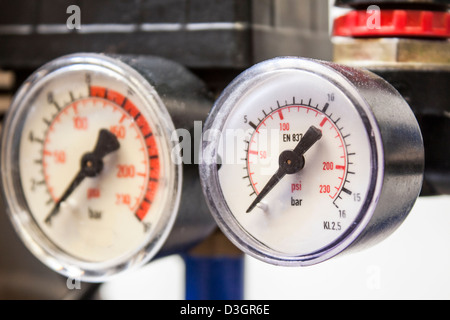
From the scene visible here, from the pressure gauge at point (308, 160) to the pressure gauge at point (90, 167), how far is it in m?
0.08

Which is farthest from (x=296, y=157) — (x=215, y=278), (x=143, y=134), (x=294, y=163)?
(x=215, y=278)

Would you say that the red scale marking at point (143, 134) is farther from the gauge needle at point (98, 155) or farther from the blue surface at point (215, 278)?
the blue surface at point (215, 278)

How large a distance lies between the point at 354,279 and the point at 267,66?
35 centimetres

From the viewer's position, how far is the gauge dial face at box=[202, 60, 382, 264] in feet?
2.41

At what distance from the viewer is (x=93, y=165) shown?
34.1 inches

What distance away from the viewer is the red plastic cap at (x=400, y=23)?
2.68 feet

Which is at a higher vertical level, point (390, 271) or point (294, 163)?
point (294, 163)

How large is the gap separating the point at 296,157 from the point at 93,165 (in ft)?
0.91

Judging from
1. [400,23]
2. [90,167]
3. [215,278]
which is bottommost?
[215,278]

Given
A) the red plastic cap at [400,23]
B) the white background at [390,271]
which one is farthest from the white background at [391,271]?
the red plastic cap at [400,23]

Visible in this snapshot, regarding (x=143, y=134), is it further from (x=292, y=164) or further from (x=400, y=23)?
(x=400, y=23)

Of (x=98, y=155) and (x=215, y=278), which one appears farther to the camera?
(x=215, y=278)

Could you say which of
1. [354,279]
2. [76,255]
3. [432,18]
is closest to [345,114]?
[432,18]

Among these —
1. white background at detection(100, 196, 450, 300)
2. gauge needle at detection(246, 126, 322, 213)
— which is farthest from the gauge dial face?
white background at detection(100, 196, 450, 300)
